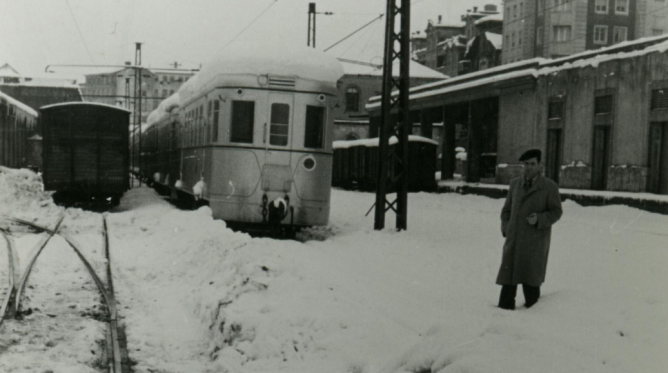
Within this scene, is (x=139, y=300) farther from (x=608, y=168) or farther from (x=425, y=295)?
(x=608, y=168)

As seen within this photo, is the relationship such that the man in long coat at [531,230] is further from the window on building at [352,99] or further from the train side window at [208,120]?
the window on building at [352,99]

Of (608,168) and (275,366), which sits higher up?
(608,168)

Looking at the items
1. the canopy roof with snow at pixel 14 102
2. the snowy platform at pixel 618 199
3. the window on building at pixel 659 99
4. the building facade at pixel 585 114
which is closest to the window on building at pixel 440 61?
the canopy roof with snow at pixel 14 102

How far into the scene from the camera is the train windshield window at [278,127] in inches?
521

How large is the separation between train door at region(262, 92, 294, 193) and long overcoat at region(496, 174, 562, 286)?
22.5 ft

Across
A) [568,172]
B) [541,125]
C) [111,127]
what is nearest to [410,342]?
[111,127]

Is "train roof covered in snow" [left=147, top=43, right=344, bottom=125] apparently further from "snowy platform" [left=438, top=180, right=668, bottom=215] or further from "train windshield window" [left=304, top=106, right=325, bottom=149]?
"snowy platform" [left=438, top=180, right=668, bottom=215]

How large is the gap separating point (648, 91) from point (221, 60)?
524 inches

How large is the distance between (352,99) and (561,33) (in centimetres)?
1958

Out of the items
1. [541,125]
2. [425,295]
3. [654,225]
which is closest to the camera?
[425,295]

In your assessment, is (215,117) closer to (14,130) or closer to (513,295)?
(513,295)

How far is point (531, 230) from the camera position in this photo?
6664 millimetres

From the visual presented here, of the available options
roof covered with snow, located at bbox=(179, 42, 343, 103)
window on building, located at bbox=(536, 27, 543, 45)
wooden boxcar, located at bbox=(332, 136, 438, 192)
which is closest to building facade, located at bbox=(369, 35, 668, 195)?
wooden boxcar, located at bbox=(332, 136, 438, 192)

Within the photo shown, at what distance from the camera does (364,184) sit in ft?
113
